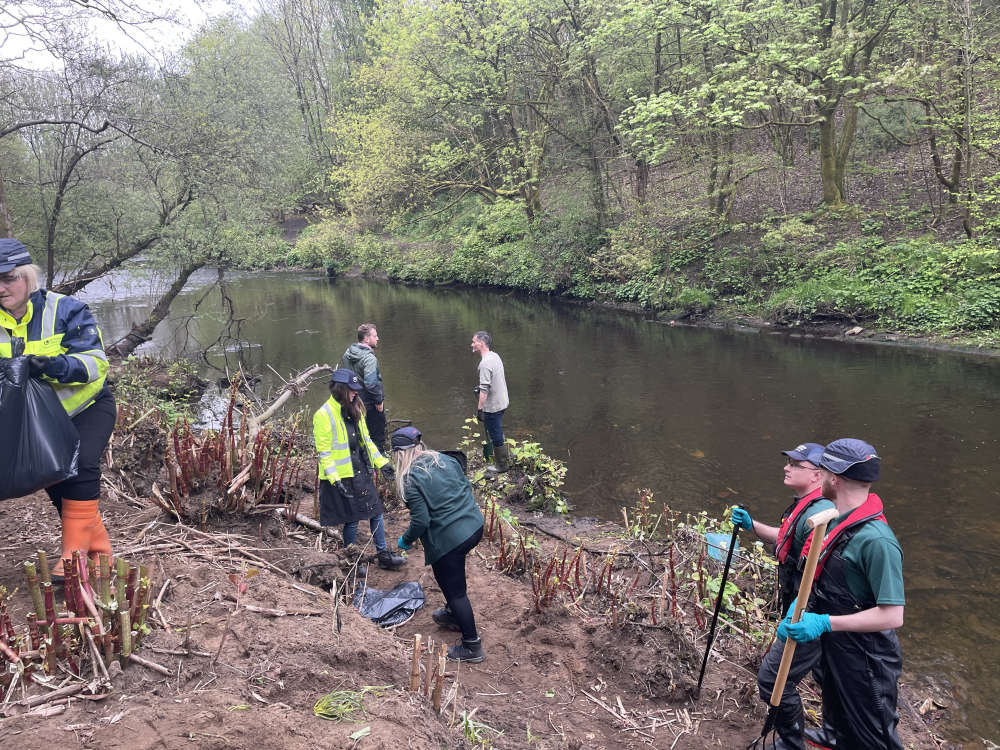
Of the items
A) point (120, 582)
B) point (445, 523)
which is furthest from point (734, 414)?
point (120, 582)

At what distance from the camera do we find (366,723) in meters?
2.64

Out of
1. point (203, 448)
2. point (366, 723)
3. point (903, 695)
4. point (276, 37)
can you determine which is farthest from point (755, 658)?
point (276, 37)

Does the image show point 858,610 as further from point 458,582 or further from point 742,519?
point 458,582

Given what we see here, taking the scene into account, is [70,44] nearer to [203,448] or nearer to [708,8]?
[203,448]

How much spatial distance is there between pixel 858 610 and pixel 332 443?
149 inches

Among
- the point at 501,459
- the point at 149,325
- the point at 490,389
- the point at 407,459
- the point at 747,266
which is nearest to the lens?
the point at 407,459

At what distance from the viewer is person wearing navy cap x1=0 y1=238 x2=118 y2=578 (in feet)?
10.3

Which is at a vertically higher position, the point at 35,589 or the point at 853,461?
the point at 853,461

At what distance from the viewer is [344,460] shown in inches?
200

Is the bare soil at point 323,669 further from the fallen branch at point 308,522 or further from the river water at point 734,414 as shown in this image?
the river water at point 734,414

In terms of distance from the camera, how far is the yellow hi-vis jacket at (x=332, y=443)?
16.4ft

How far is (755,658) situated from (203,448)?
15.6 feet

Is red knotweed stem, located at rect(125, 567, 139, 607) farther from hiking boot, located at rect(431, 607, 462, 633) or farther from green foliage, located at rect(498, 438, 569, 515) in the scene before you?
green foliage, located at rect(498, 438, 569, 515)

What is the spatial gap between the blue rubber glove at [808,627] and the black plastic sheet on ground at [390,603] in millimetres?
2766
